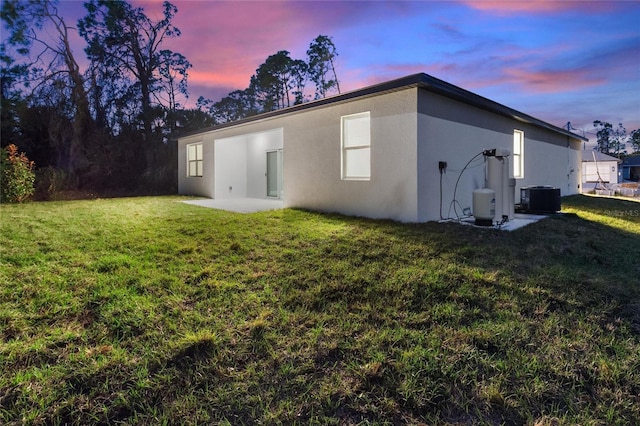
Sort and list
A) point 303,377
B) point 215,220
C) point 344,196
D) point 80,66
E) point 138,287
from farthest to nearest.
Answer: point 80,66, point 344,196, point 215,220, point 138,287, point 303,377

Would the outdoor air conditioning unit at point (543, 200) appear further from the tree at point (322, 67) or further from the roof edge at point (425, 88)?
the tree at point (322, 67)

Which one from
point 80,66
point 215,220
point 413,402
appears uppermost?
point 80,66

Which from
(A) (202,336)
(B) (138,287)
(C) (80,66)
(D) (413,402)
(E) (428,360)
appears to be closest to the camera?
(D) (413,402)

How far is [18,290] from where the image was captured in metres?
3.43

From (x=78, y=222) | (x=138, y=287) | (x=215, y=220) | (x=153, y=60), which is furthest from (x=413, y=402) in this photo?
(x=153, y=60)

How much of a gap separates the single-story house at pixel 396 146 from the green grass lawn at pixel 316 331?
1862mm

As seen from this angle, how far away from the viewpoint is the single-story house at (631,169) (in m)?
37.0

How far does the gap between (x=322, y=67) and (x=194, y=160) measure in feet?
44.9

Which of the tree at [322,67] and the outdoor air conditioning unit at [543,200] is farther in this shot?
the tree at [322,67]

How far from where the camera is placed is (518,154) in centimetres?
1067

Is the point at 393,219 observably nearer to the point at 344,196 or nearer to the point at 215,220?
the point at 344,196

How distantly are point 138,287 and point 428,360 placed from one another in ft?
9.21

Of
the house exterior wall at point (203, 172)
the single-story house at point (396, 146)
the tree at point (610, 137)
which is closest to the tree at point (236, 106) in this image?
the house exterior wall at point (203, 172)

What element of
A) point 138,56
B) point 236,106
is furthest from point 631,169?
point 138,56
